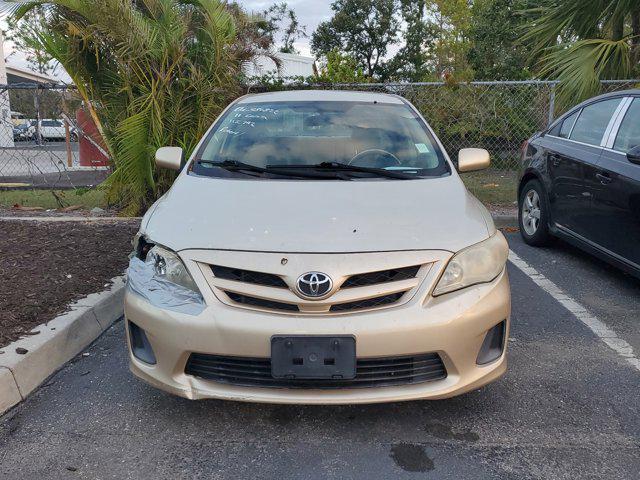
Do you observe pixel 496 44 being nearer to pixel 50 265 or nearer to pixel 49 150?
pixel 49 150

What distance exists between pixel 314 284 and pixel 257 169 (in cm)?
120

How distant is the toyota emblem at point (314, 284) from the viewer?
2389 millimetres

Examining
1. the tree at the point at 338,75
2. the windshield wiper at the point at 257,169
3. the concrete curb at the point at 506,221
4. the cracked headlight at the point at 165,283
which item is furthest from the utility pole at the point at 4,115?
the concrete curb at the point at 506,221

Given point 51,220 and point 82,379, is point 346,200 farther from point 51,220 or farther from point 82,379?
point 51,220

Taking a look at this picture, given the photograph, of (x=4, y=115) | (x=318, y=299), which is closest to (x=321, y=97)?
(x=318, y=299)

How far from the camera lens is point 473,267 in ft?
8.51

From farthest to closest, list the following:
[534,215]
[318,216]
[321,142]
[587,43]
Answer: [587,43] < [534,215] < [321,142] < [318,216]

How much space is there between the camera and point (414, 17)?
32531 mm

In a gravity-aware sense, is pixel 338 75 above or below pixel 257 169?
above

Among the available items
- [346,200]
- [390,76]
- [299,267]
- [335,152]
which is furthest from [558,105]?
[390,76]

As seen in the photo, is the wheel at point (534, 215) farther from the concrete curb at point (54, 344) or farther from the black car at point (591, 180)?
the concrete curb at point (54, 344)

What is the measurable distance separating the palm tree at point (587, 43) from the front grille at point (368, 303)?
258 inches

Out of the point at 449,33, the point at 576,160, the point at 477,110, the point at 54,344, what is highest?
the point at 449,33

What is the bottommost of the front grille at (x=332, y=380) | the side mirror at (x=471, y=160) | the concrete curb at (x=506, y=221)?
the concrete curb at (x=506, y=221)
